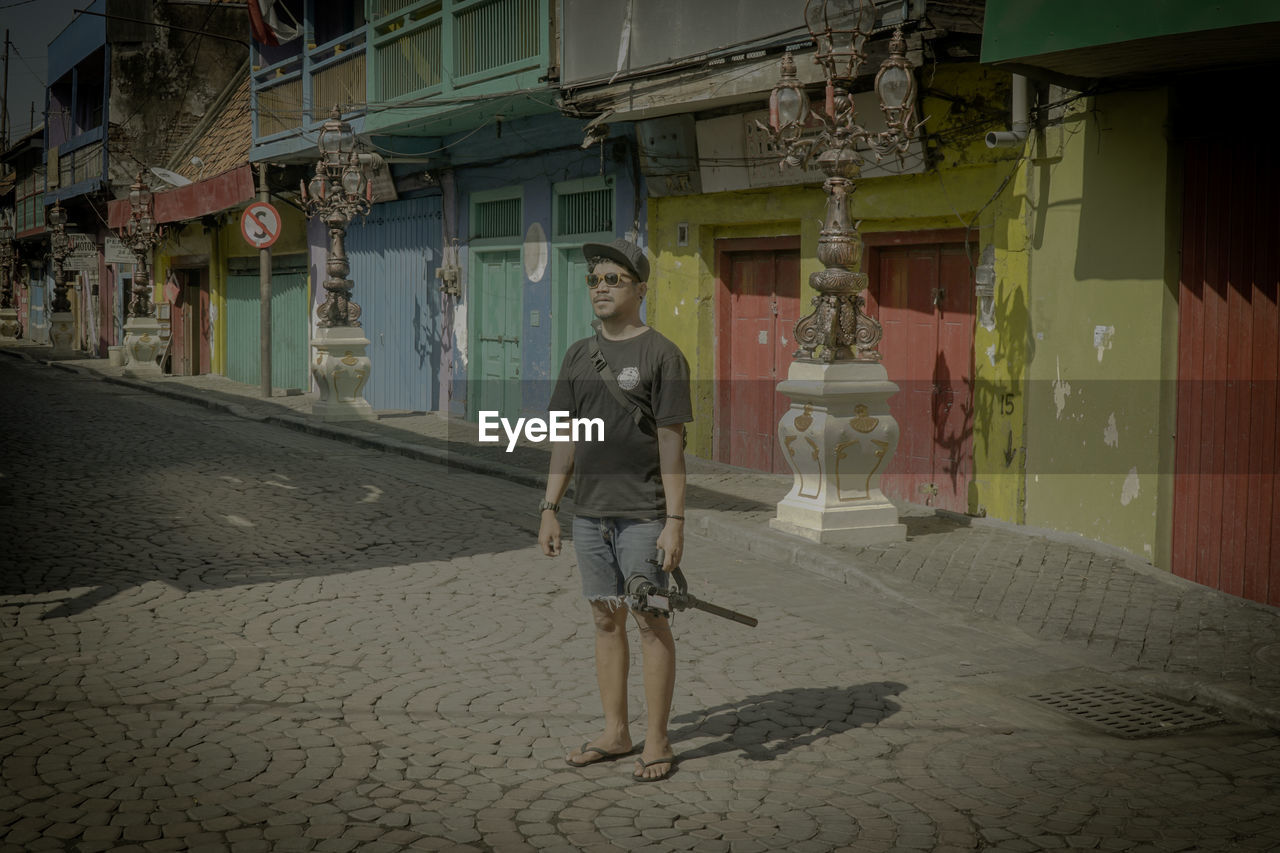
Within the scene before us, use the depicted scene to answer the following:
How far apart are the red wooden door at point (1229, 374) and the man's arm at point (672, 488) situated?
4486 millimetres

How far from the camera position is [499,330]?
59.4ft

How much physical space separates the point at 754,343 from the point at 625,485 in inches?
353

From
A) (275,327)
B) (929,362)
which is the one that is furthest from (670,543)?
(275,327)

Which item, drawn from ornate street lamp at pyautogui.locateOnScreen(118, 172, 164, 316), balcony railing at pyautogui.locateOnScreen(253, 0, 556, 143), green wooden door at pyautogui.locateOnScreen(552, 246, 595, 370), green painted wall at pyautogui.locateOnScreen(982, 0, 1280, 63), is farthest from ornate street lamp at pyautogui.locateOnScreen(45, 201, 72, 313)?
green painted wall at pyautogui.locateOnScreen(982, 0, 1280, 63)

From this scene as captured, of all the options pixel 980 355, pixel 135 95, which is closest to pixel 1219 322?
pixel 980 355

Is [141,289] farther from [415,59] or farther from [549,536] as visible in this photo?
[549,536]

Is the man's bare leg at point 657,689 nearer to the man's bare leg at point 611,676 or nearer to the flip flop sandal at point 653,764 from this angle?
the flip flop sandal at point 653,764

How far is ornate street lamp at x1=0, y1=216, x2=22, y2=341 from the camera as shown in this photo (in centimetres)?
5434

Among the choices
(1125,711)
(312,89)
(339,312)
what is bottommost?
(1125,711)

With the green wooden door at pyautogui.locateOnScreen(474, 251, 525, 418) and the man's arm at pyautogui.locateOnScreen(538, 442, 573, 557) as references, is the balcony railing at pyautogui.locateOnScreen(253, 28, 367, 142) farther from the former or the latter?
the man's arm at pyautogui.locateOnScreen(538, 442, 573, 557)

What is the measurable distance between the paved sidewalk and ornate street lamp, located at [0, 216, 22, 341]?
4853 centimetres

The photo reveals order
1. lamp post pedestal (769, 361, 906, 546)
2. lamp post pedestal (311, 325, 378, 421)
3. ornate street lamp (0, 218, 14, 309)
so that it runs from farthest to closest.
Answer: ornate street lamp (0, 218, 14, 309) < lamp post pedestal (311, 325, 378, 421) < lamp post pedestal (769, 361, 906, 546)

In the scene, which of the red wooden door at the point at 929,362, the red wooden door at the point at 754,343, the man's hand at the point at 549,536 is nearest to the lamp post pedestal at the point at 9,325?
the red wooden door at the point at 754,343

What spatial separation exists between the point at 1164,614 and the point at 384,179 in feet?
51.2
